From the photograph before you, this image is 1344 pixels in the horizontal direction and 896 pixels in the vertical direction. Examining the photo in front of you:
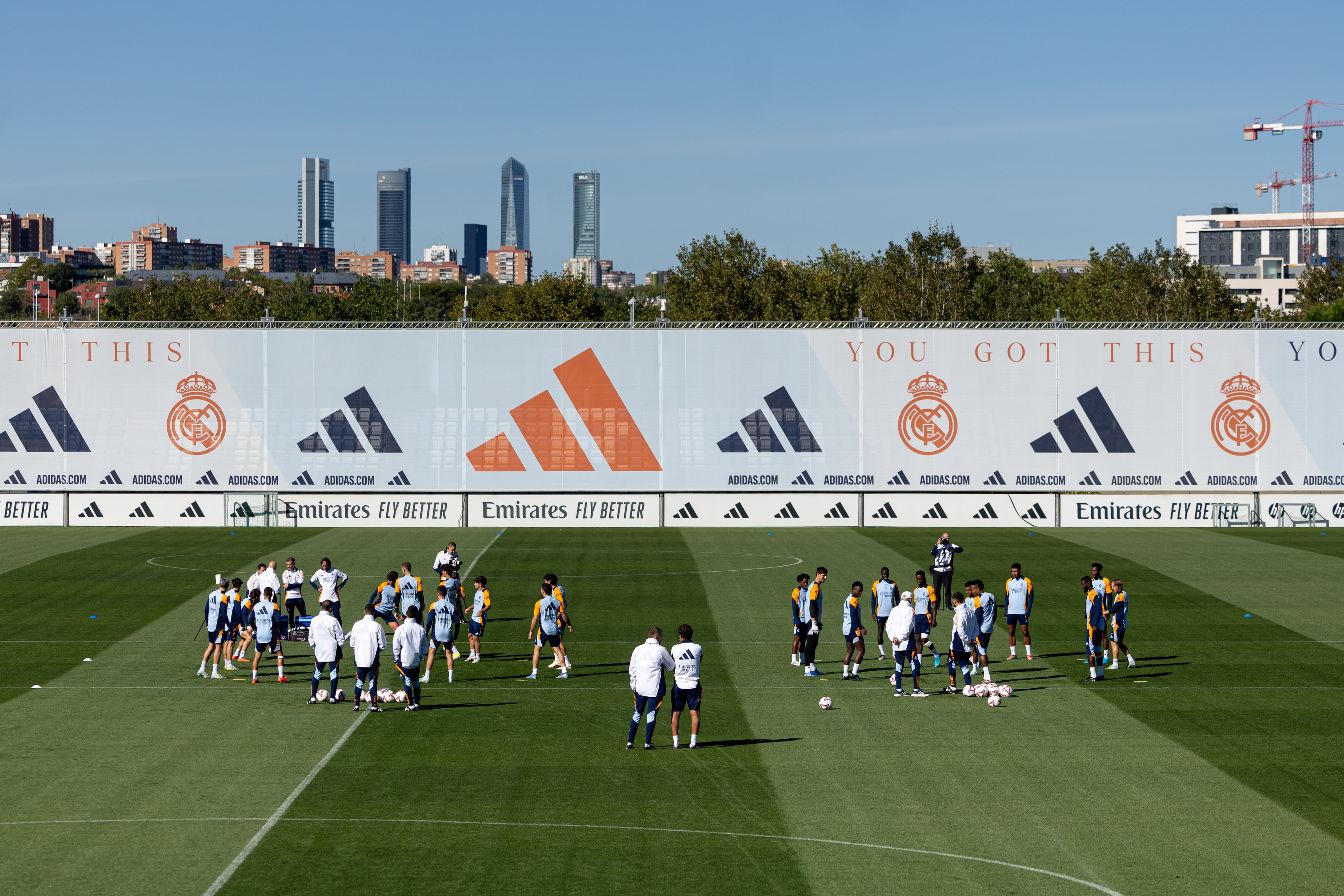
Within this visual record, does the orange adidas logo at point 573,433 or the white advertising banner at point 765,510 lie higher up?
the orange adidas logo at point 573,433

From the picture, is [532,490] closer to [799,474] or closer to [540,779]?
[799,474]

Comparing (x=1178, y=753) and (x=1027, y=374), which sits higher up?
(x=1027, y=374)

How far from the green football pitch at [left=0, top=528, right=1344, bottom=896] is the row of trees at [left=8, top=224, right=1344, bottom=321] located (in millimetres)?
29684

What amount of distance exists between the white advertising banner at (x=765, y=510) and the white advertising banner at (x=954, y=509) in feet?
2.91

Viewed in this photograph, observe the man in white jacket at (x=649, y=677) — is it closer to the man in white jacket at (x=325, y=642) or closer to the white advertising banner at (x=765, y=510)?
the man in white jacket at (x=325, y=642)

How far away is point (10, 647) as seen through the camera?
1091 inches

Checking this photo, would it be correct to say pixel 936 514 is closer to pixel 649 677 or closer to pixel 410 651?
pixel 410 651

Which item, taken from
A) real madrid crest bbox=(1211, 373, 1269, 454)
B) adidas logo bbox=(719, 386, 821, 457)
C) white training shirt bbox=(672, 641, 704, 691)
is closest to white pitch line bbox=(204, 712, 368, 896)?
white training shirt bbox=(672, 641, 704, 691)

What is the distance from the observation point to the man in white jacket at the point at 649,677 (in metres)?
19.1

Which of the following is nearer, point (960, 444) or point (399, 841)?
point (399, 841)

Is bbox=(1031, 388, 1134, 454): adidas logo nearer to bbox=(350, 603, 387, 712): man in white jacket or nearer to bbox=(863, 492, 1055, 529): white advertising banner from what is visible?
bbox=(863, 492, 1055, 529): white advertising banner

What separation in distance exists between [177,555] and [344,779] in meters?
27.0

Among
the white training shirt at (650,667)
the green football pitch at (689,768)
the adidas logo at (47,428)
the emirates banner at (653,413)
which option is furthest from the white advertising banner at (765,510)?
the white training shirt at (650,667)

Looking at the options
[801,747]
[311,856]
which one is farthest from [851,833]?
[311,856]
